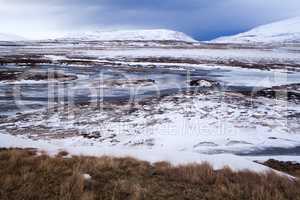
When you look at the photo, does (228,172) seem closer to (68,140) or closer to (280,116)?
(68,140)

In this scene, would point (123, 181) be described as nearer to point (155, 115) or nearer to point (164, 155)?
point (164, 155)

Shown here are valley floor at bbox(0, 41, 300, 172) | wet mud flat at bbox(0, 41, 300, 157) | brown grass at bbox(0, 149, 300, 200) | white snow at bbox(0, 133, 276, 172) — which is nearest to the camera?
brown grass at bbox(0, 149, 300, 200)

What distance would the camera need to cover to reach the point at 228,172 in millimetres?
7039

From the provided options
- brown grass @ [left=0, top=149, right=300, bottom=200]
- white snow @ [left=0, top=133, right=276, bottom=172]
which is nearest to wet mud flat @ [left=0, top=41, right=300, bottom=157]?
white snow @ [left=0, top=133, right=276, bottom=172]

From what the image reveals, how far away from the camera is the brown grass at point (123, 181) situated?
222 inches

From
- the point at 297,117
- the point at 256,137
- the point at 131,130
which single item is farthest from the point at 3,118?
the point at 297,117

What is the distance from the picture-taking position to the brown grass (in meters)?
5.64

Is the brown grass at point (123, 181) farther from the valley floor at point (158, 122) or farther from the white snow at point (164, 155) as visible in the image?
the valley floor at point (158, 122)

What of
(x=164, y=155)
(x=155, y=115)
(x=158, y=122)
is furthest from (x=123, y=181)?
(x=155, y=115)

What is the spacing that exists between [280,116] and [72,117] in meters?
9.08

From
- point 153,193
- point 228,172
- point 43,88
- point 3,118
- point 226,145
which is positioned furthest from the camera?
point 43,88

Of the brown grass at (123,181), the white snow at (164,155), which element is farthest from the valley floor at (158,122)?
the brown grass at (123,181)

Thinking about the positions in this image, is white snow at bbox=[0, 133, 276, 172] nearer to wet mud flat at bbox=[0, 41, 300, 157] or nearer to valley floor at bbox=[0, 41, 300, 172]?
valley floor at bbox=[0, 41, 300, 172]

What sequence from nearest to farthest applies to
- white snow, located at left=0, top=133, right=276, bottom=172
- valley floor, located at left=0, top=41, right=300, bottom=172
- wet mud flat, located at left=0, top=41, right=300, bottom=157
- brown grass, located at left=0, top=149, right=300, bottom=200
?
brown grass, located at left=0, top=149, right=300, bottom=200, white snow, located at left=0, top=133, right=276, bottom=172, valley floor, located at left=0, top=41, right=300, bottom=172, wet mud flat, located at left=0, top=41, right=300, bottom=157
